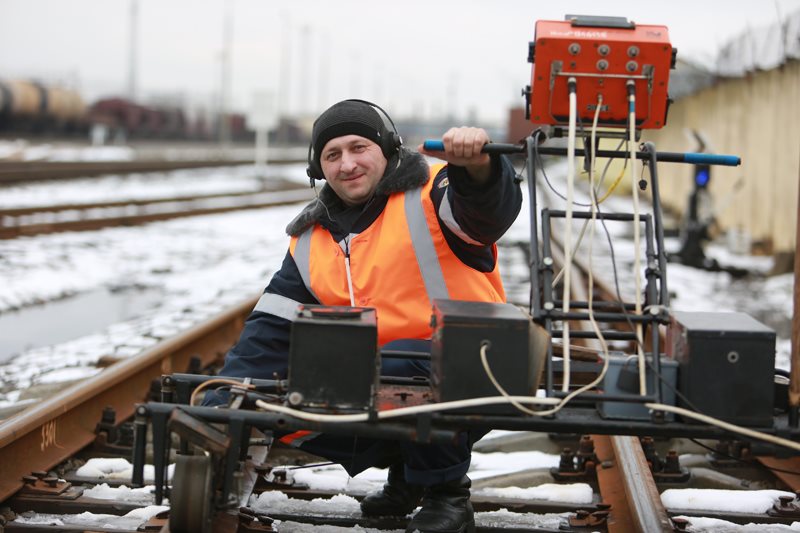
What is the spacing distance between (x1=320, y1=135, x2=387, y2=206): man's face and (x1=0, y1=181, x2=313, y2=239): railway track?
1045 cm

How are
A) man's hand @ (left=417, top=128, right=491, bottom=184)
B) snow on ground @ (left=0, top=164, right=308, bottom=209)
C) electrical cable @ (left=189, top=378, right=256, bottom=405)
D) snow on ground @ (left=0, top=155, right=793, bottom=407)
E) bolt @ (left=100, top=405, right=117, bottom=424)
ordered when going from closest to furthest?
1. man's hand @ (left=417, top=128, right=491, bottom=184)
2. electrical cable @ (left=189, top=378, right=256, bottom=405)
3. bolt @ (left=100, top=405, right=117, bottom=424)
4. snow on ground @ (left=0, top=155, right=793, bottom=407)
5. snow on ground @ (left=0, top=164, right=308, bottom=209)

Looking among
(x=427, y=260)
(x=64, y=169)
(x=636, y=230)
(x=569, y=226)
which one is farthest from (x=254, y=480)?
(x=64, y=169)

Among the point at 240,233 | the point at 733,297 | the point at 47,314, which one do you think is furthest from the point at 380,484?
the point at 240,233

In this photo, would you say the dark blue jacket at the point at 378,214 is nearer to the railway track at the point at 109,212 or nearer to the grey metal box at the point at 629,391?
the grey metal box at the point at 629,391

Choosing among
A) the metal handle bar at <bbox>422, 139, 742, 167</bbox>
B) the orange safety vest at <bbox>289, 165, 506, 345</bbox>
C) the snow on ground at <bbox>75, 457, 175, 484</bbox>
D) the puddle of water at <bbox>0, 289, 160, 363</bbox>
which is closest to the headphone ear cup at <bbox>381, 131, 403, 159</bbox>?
the orange safety vest at <bbox>289, 165, 506, 345</bbox>

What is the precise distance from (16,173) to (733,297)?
18.2 m

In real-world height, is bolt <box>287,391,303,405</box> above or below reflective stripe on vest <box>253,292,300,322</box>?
below

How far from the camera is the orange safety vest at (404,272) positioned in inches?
134

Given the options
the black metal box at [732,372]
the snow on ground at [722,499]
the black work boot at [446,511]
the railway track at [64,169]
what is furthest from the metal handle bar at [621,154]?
the railway track at [64,169]

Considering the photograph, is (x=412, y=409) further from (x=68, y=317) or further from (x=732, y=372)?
(x=68, y=317)

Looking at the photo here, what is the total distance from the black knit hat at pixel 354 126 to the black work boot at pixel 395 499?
117 cm

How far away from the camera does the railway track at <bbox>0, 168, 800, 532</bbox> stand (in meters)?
3.43

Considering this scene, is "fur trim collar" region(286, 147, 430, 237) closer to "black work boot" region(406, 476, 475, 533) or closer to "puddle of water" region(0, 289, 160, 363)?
"black work boot" region(406, 476, 475, 533)

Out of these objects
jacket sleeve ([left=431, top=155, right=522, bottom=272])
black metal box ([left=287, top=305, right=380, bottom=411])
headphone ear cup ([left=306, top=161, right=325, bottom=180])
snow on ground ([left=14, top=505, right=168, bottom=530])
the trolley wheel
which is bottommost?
snow on ground ([left=14, top=505, right=168, bottom=530])
